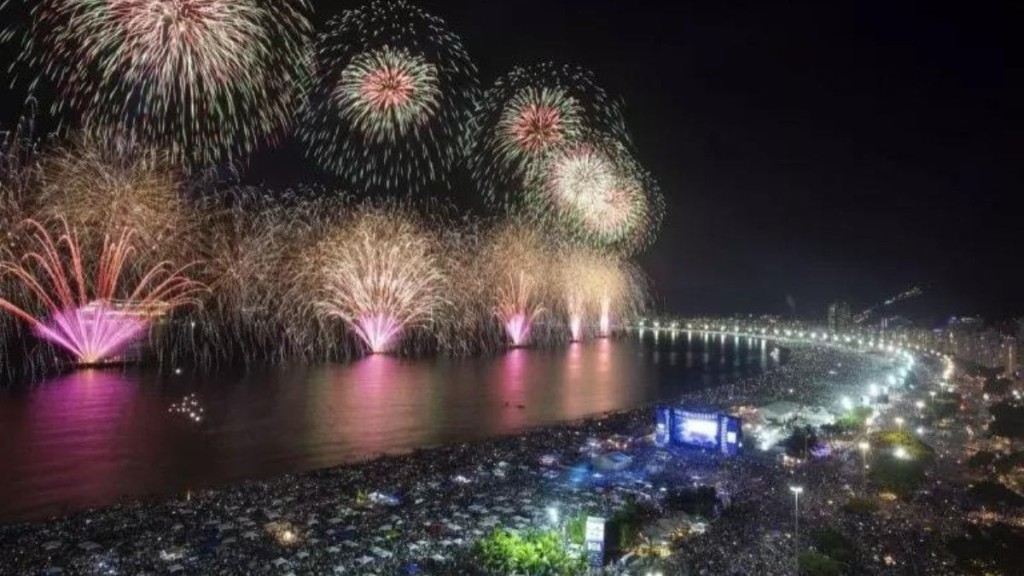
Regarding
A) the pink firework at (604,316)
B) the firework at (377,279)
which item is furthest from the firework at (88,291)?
the pink firework at (604,316)

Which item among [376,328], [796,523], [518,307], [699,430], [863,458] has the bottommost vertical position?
[796,523]

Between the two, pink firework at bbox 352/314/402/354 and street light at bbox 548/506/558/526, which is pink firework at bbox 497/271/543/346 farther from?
street light at bbox 548/506/558/526

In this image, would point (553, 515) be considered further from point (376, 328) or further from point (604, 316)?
point (604, 316)

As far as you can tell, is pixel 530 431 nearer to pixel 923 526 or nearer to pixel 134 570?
pixel 923 526

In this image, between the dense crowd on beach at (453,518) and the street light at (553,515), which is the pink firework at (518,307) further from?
the street light at (553,515)

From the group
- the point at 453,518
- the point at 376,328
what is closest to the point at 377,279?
the point at 376,328

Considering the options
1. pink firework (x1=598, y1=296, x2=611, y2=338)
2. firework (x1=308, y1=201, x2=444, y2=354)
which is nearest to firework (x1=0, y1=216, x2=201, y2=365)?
firework (x1=308, y1=201, x2=444, y2=354)
